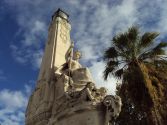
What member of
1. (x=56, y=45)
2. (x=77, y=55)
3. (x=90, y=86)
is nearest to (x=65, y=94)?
(x=90, y=86)

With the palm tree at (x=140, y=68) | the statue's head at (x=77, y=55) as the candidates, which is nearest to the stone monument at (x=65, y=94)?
the statue's head at (x=77, y=55)

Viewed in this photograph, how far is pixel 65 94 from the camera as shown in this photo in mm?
11570

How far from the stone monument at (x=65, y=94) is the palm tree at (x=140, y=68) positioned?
2561mm

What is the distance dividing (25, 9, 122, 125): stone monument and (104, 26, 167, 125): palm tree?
256 centimetres

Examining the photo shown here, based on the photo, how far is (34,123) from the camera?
12.2m

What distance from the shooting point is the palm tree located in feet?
46.1

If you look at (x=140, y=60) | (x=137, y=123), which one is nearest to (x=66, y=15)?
(x=140, y=60)

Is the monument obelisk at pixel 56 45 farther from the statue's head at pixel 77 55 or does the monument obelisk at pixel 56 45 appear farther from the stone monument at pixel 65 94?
the statue's head at pixel 77 55

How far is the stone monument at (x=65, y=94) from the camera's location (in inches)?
425

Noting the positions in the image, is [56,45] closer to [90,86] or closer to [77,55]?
[77,55]

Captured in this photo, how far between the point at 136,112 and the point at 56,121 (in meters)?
5.32

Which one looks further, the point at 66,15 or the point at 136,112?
the point at 66,15

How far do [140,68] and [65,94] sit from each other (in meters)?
4.71

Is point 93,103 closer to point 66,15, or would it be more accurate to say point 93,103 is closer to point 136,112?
point 136,112
